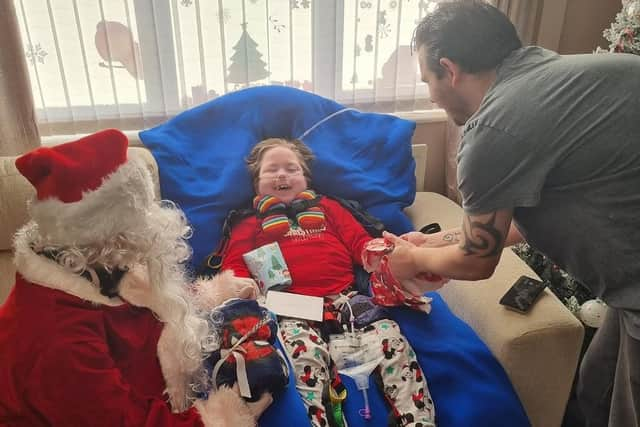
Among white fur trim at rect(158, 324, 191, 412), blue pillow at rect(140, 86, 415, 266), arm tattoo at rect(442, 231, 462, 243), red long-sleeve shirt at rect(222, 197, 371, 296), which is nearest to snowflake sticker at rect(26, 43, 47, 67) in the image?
blue pillow at rect(140, 86, 415, 266)

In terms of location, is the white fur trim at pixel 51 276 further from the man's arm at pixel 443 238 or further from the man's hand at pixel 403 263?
the man's arm at pixel 443 238

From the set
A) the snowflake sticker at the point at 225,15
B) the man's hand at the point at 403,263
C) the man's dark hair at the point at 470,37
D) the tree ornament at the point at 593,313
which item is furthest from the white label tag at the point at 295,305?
the snowflake sticker at the point at 225,15

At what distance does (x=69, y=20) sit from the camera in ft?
6.82

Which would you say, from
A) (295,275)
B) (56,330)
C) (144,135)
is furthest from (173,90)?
(56,330)

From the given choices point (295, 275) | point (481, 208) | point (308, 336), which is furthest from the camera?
point (295, 275)

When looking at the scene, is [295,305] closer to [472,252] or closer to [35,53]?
[472,252]

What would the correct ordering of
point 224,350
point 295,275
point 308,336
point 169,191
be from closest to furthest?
point 224,350
point 308,336
point 295,275
point 169,191

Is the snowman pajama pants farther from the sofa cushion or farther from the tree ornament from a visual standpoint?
the sofa cushion

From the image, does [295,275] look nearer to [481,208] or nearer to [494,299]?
[494,299]

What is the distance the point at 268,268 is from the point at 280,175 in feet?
1.22

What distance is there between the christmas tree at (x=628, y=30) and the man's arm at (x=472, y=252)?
1.21 m

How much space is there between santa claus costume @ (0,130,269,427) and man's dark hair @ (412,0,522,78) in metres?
0.75

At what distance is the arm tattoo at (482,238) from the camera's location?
1156 millimetres

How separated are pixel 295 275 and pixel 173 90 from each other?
3.41ft
